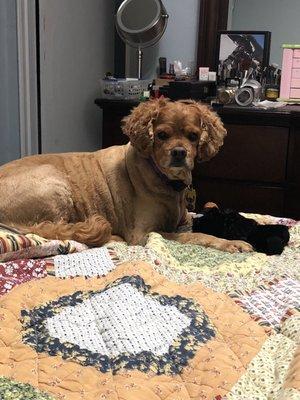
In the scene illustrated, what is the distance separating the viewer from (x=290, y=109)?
251cm

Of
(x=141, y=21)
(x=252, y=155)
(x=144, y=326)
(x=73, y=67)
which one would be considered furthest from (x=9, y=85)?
(x=144, y=326)

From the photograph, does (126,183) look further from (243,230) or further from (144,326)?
(144,326)

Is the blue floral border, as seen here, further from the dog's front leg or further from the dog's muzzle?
the dog's muzzle

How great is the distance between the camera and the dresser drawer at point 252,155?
253 cm

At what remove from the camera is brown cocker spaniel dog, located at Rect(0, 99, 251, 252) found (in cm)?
179

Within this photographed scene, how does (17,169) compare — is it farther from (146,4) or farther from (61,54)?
(146,4)

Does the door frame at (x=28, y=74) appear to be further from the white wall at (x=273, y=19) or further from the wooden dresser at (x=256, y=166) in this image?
the white wall at (x=273, y=19)

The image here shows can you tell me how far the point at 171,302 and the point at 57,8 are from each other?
190cm

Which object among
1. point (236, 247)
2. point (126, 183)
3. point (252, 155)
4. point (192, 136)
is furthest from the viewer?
point (252, 155)

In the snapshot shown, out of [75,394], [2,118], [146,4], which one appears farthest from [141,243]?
[146,4]

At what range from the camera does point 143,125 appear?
1.81m

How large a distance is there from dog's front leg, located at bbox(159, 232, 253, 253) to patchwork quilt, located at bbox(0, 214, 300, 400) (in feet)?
0.56

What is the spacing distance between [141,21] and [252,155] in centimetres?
104

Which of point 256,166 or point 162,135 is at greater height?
point 162,135
